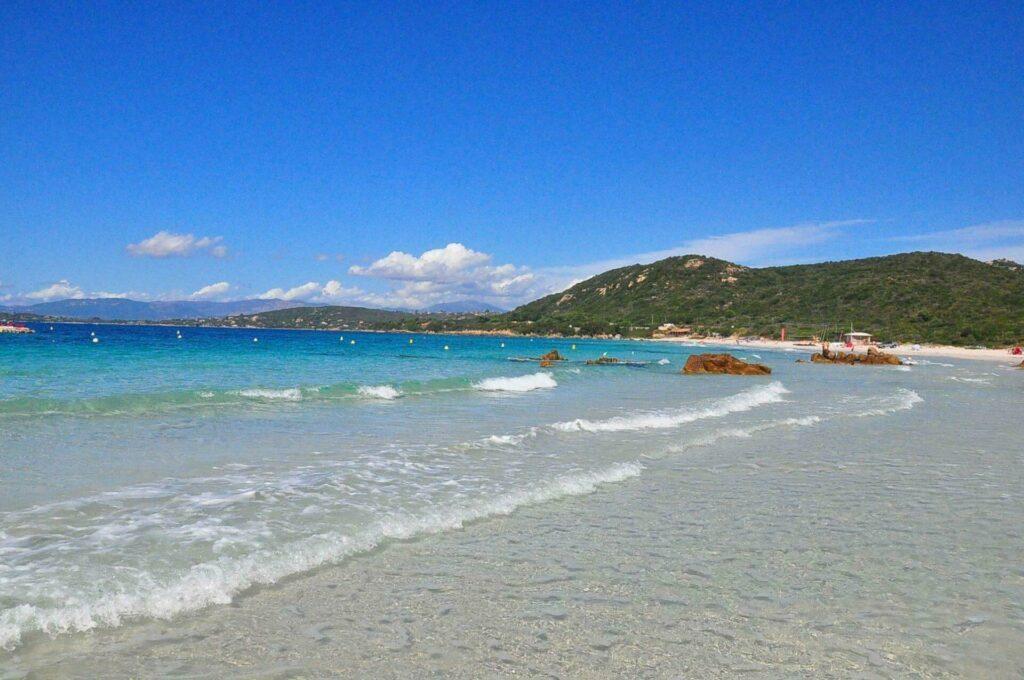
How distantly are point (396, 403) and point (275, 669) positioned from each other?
1771 cm

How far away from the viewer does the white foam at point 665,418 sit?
16828 mm

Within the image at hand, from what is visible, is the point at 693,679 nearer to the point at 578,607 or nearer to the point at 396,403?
the point at 578,607

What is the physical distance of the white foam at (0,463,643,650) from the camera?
503 cm

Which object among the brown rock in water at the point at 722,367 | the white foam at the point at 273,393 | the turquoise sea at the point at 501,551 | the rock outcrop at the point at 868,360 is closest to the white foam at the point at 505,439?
the turquoise sea at the point at 501,551

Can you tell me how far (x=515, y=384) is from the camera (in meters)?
30.7

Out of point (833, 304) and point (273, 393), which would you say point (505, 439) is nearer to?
point (273, 393)

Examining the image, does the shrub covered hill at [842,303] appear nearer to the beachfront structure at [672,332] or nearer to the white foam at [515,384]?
the beachfront structure at [672,332]

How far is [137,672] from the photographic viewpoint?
4.36m

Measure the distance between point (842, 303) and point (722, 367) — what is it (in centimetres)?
11246

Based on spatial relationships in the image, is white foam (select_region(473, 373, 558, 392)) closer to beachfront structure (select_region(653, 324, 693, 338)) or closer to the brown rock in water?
the brown rock in water

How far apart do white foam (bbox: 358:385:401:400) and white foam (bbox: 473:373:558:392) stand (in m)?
4.63

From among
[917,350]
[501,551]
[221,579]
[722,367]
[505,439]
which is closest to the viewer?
[221,579]

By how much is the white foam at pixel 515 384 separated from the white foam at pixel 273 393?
7947 millimetres

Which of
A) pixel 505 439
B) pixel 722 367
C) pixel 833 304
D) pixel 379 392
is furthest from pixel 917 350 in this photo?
pixel 505 439
